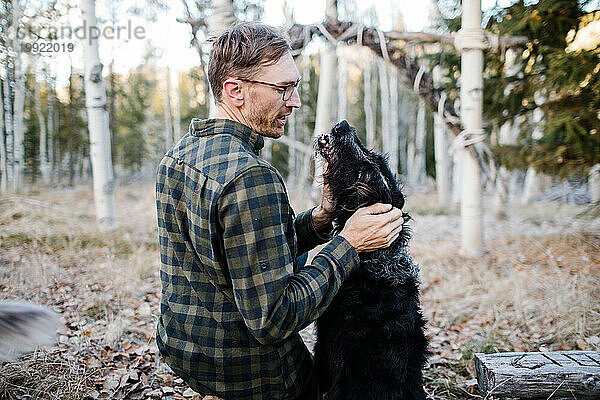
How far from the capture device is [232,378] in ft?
5.54

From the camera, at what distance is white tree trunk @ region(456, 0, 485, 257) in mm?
5797

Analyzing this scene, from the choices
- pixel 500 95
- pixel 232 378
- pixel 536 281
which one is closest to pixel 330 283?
pixel 232 378

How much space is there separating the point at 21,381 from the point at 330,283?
2313mm

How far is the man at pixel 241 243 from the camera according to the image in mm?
1449

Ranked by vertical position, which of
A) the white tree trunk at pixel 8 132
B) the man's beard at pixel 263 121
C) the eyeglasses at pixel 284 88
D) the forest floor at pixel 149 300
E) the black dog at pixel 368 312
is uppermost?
the white tree trunk at pixel 8 132

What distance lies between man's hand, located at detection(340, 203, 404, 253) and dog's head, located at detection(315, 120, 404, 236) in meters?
0.11

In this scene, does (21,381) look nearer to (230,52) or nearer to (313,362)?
(313,362)

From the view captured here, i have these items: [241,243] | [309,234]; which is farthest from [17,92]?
[241,243]

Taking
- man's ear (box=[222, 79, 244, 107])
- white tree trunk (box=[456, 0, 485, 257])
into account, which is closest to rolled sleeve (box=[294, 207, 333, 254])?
man's ear (box=[222, 79, 244, 107])

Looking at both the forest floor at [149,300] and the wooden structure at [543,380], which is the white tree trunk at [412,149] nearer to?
the forest floor at [149,300]

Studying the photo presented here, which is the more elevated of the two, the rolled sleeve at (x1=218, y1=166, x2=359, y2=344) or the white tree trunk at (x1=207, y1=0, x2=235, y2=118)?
the white tree trunk at (x1=207, y1=0, x2=235, y2=118)

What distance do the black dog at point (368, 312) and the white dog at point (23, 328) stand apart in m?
1.10
